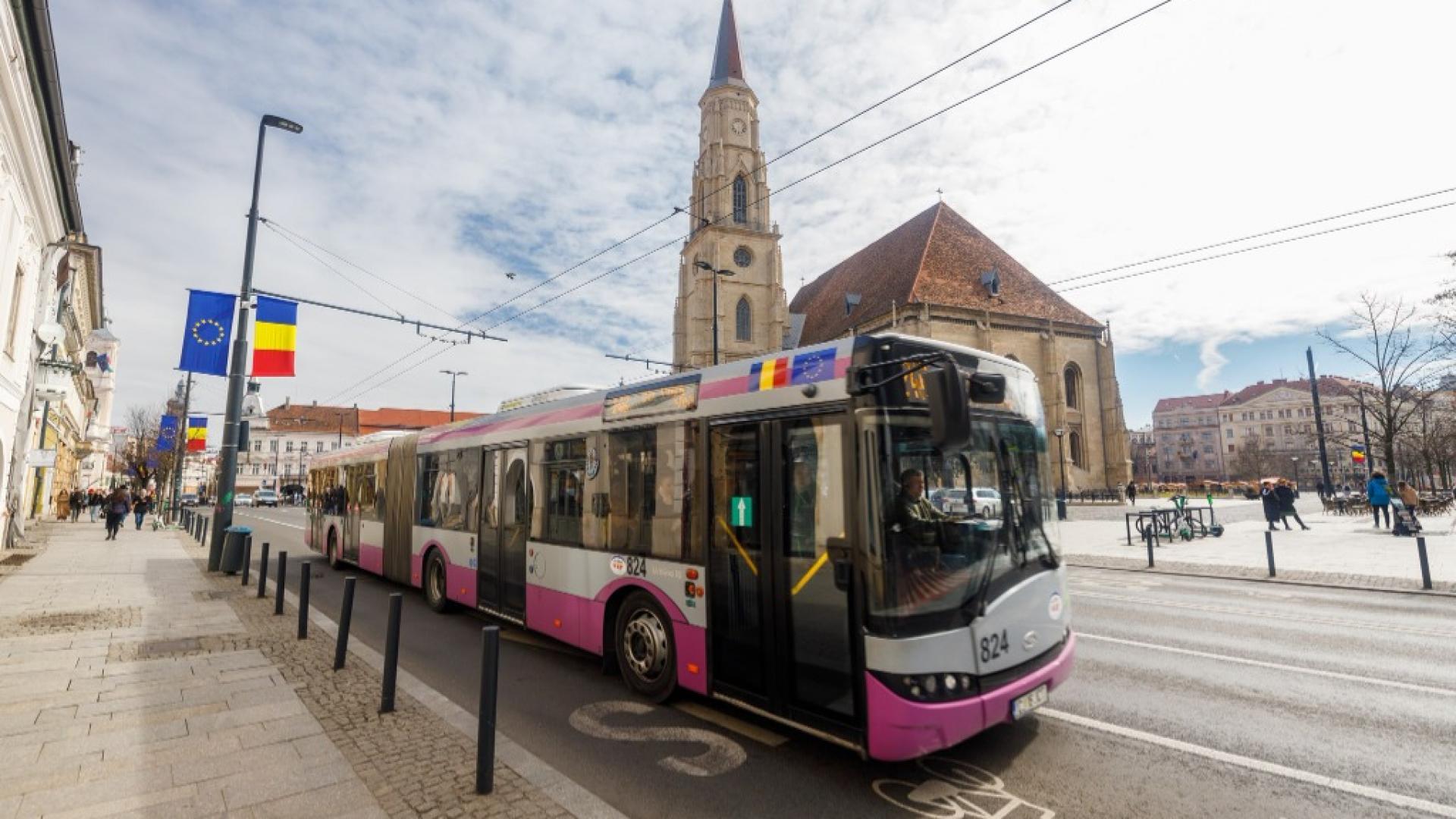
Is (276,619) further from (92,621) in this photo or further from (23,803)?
(23,803)

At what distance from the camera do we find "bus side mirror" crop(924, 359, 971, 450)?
3572mm

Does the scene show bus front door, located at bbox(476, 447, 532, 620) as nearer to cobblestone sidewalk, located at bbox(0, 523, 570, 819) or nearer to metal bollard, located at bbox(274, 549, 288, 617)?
cobblestone sidewalk, located at bbox(0, 523, 570, 819)

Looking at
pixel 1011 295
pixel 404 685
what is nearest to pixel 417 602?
pixel 404 685

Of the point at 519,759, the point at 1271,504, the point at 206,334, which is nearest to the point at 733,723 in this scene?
the point at 519,759

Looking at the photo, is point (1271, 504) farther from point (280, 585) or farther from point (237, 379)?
point (237, 379)

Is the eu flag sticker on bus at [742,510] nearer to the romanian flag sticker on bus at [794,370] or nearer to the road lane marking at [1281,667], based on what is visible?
the romanian flag sticker on bus at [794,370]

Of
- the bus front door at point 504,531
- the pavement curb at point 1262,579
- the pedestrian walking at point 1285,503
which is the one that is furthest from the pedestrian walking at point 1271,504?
the bus front door at point 504,531

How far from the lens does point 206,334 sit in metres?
12.0

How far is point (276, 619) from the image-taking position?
28.0 feet

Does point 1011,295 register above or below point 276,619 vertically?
above

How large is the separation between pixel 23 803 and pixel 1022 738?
6218mm

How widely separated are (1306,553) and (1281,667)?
11.7m

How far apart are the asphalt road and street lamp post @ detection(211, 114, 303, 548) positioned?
795cm

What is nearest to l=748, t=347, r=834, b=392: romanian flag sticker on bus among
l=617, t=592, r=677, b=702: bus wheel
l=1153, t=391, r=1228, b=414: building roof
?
l=617, t=592, r=677, b=702: bus wheel
